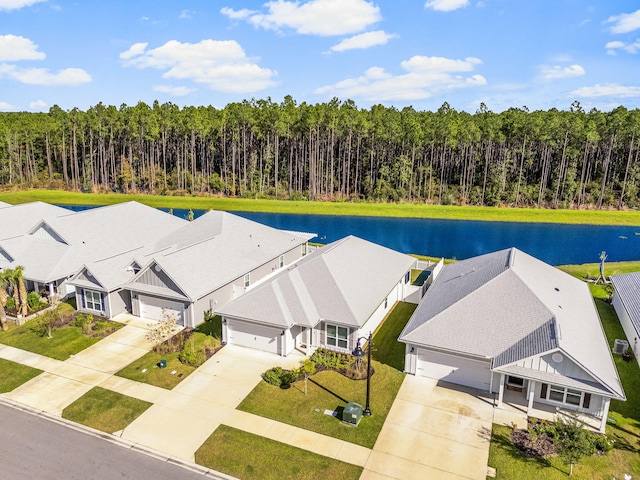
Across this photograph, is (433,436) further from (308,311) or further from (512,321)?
(308,311)

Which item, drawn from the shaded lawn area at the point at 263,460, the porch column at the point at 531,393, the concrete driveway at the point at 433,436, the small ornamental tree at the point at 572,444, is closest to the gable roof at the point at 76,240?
the shaded lawn area at the point at 263,460

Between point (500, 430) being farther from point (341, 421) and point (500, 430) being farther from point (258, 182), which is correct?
point (258, 182)

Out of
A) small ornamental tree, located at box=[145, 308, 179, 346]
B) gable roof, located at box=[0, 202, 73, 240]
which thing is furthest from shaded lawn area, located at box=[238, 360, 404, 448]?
gable roof, located at box=[0, 202, 73, 240]

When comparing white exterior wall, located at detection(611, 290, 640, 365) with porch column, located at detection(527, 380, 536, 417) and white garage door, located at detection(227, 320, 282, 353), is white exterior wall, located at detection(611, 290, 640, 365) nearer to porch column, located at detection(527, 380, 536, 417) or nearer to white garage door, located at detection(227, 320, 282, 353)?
porch column, located at detection(527, 380, 536, 417)

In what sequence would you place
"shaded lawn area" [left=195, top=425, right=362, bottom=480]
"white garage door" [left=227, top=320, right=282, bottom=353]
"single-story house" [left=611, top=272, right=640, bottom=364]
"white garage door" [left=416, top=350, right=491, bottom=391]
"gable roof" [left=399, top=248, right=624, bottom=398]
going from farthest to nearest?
"single-story house" [left=611, top=272, right=640, bottom=364] < "white garage door" [left=227, top=320, right=282, bottom=353] < "white garage door" [left=416, top=350, right=491, bottom=391] < "gable roof" [left=399, top=248, right=624, bottom=398] < "shaded lawn area" [left=195, top=425, right=362, bottom=480]

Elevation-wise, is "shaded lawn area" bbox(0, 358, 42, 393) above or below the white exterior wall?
below

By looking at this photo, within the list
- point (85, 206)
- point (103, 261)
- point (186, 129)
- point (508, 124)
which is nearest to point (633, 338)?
point (103, 261)

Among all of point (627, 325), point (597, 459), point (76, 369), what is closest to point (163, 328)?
point (76, 369)
